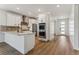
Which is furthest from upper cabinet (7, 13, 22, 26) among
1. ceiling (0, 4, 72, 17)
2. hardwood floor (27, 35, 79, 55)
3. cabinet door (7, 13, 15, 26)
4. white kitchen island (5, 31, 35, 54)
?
hardwood floor (27, 35, 79, 55)

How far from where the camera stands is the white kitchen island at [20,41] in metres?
1.99

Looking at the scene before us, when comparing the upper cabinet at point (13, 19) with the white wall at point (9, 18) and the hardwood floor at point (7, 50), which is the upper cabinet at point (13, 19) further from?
A: the hardwood floor at point (7, 50)

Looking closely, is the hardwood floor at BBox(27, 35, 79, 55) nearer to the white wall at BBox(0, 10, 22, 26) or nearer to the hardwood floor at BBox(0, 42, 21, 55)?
the hardwood floor at BBox(0, 42, 21, 55)

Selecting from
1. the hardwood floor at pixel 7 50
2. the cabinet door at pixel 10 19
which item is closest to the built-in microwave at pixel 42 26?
the cabinet door at pixel 10 19

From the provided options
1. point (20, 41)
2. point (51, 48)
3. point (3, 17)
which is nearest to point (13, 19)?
point (3, 17)

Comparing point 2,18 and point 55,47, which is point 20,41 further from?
point 55,47

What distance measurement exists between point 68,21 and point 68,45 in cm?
53

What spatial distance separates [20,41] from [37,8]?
81cm

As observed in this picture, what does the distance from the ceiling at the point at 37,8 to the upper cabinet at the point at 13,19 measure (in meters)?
0.11

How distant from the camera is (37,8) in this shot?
1.97 m

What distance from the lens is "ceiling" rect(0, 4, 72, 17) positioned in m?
1.92

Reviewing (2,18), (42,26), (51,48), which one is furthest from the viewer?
(42,26)

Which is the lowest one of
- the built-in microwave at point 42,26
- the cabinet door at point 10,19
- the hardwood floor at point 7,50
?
the hardwood floor at point 7,50
